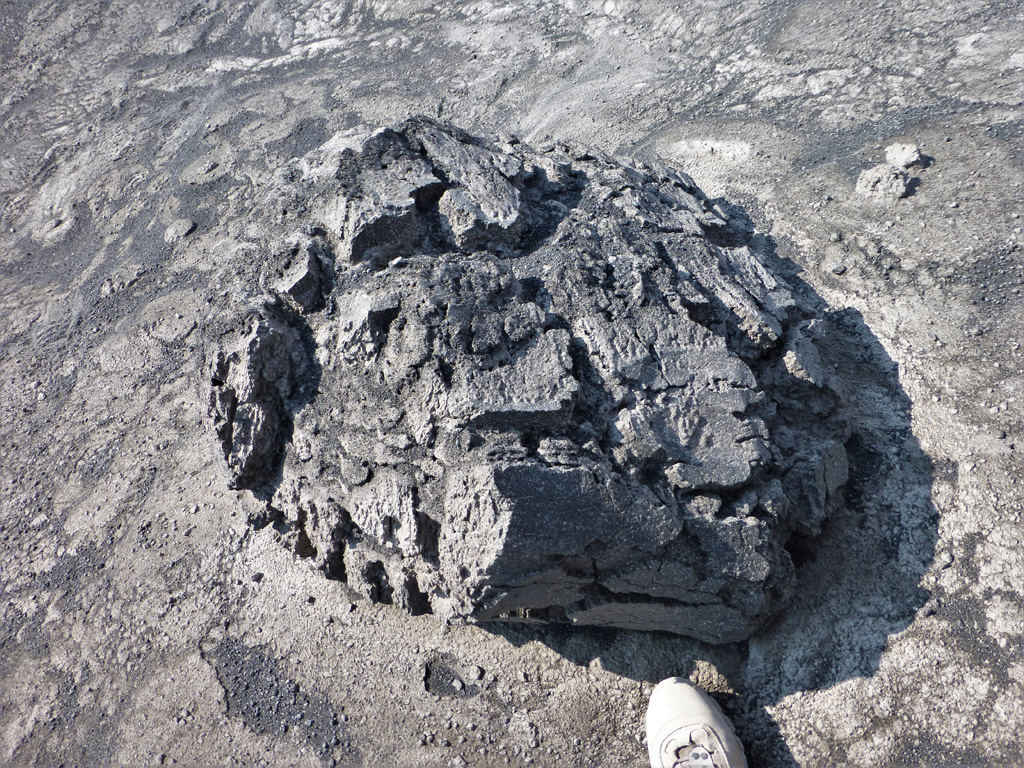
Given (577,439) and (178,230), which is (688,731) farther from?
(178,230)

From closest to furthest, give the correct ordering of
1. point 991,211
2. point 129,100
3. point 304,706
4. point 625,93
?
point 304,706 < point 991,211 < point 625,93 < point 129,100

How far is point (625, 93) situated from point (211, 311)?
3119 millimetres

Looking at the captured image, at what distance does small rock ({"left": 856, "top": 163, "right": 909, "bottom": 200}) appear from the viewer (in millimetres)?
3170

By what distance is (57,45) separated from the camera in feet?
19.5

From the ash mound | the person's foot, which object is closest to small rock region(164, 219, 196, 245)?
the ash mound

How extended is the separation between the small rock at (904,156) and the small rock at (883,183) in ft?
0.16

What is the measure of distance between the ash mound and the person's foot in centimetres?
22

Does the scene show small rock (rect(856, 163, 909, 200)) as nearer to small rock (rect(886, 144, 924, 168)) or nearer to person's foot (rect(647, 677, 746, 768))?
small rock (rect(886, 144, 924, 168))

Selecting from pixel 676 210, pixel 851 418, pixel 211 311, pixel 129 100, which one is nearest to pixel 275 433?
pixel 211 311

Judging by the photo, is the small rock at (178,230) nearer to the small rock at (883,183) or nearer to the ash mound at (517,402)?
the ash mound at (517,402)

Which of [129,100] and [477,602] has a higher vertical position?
[129,100]

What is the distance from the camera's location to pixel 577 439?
2.11 meters

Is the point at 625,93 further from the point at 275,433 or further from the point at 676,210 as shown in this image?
the point at 275,433

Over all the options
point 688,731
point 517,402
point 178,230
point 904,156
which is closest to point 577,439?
point 517,402
